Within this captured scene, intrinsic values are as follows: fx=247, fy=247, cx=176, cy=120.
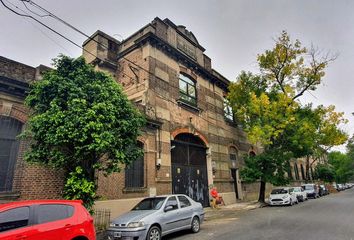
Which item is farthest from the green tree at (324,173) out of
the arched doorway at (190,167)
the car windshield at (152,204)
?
the car windshield at (152,204)

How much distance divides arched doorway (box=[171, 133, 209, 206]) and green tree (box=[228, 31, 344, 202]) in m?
3.81

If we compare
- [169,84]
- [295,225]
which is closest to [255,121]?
[169,84]

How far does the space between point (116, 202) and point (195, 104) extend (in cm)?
1025

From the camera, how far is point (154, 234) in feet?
25.6

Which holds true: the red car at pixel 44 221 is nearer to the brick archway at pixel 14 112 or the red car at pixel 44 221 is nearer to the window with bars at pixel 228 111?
the brick archway at pixel 14 112

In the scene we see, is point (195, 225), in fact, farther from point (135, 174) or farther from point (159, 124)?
point (159, 124)

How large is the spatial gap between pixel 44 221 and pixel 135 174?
Answer: 814 cm

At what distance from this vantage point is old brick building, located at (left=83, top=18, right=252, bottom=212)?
14289 mm

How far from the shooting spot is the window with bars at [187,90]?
18.5 m

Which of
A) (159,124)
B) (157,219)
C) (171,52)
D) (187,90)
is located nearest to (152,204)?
(157,219)

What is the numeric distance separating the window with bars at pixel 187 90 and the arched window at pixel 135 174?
19.9ft

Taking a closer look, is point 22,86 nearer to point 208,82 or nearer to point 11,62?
point 11,62

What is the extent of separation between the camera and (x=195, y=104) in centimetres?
1956

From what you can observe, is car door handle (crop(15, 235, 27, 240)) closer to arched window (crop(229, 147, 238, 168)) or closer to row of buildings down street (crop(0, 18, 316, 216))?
row of buildings down street (crop(0, 18, 316, 216))
